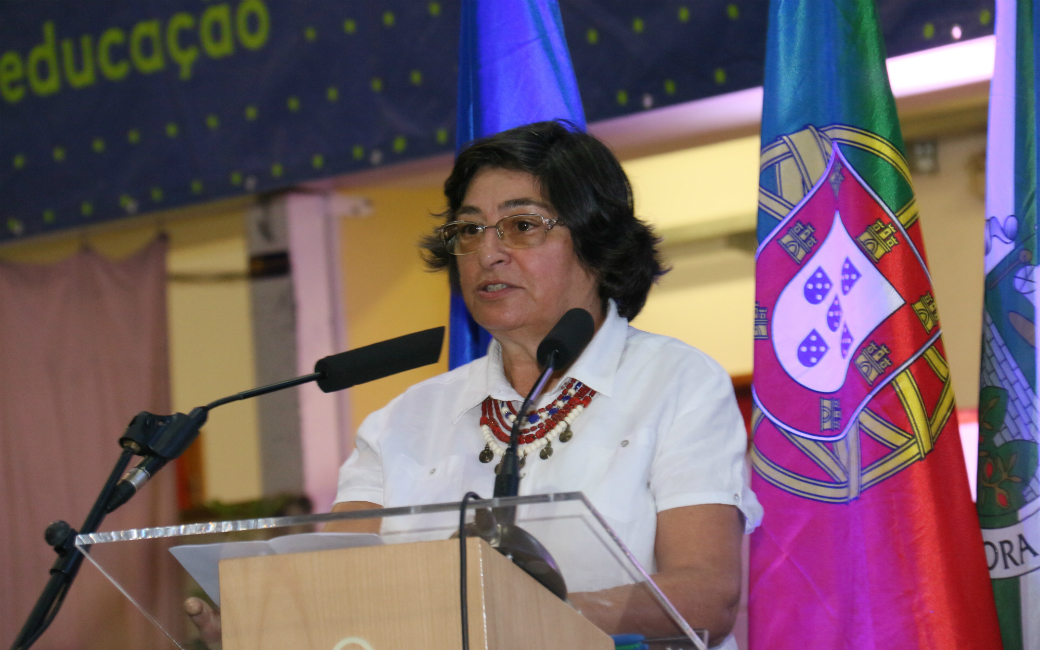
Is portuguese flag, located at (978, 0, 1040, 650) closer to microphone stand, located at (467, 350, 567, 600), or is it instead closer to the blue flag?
the blue flag

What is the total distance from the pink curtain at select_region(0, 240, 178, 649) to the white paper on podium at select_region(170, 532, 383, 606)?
3.02 meters

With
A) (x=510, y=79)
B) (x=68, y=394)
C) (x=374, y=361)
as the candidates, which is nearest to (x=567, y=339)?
(x=374, y=361)

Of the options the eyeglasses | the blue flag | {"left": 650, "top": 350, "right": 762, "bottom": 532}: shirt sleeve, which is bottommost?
{"left": 650, "top": 350, "right": 762, "bottom": 532}: shirt sleeve

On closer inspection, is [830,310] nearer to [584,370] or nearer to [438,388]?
[584,370]

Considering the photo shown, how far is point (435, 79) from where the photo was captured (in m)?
3.39

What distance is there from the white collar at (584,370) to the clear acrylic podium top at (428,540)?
0.63 metres

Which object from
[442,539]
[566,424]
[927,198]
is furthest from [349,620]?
[927,198]

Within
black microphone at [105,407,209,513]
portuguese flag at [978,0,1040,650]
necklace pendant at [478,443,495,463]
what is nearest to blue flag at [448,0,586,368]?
necklace pendant at [478,443,495,463]

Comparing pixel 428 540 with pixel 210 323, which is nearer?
pixel 428 540

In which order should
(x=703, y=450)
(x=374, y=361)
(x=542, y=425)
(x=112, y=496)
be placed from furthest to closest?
1. (x=542, y=425)
2. (x=703, y=450)
3. (x=374, y=361)
4. (x=112, y=496)

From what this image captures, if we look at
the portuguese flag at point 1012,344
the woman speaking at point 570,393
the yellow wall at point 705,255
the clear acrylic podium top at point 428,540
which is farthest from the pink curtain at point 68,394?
the portuguese flag at point 1012,344

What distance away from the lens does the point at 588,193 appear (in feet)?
6.22

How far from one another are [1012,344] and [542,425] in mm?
807

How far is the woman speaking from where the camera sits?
1.62 meters
